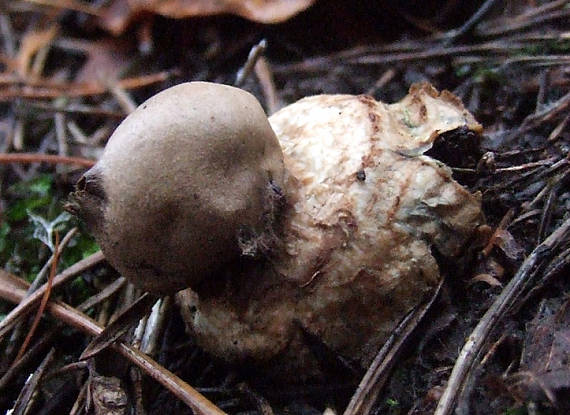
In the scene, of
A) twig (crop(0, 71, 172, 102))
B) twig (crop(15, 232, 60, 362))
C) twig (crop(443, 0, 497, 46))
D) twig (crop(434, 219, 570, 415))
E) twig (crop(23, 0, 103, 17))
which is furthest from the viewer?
twig (crop(23, 0, 103, 17))

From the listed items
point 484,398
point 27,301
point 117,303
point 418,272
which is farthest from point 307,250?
point 27,301

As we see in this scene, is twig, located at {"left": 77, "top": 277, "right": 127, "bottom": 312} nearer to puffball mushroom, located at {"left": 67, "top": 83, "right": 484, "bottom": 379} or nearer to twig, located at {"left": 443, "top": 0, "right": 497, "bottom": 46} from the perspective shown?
puffball mushroom, located at {"left": 67, "top": 83, "right": 484, "bottom": 379}

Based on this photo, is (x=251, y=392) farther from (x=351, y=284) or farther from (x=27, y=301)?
(x=27, y=301)

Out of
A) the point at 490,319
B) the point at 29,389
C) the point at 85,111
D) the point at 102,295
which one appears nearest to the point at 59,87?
the point at 85,111

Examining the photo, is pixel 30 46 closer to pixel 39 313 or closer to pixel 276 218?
pixel 39 313

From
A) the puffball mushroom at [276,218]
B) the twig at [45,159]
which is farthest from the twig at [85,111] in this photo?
the puffball mushroom at [276,218]

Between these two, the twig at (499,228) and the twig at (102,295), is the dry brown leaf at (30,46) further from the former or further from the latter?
the twig at (499,228)

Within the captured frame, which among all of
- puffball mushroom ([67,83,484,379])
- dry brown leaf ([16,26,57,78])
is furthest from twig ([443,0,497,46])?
dry brown leaf ([16,26,57,78])
